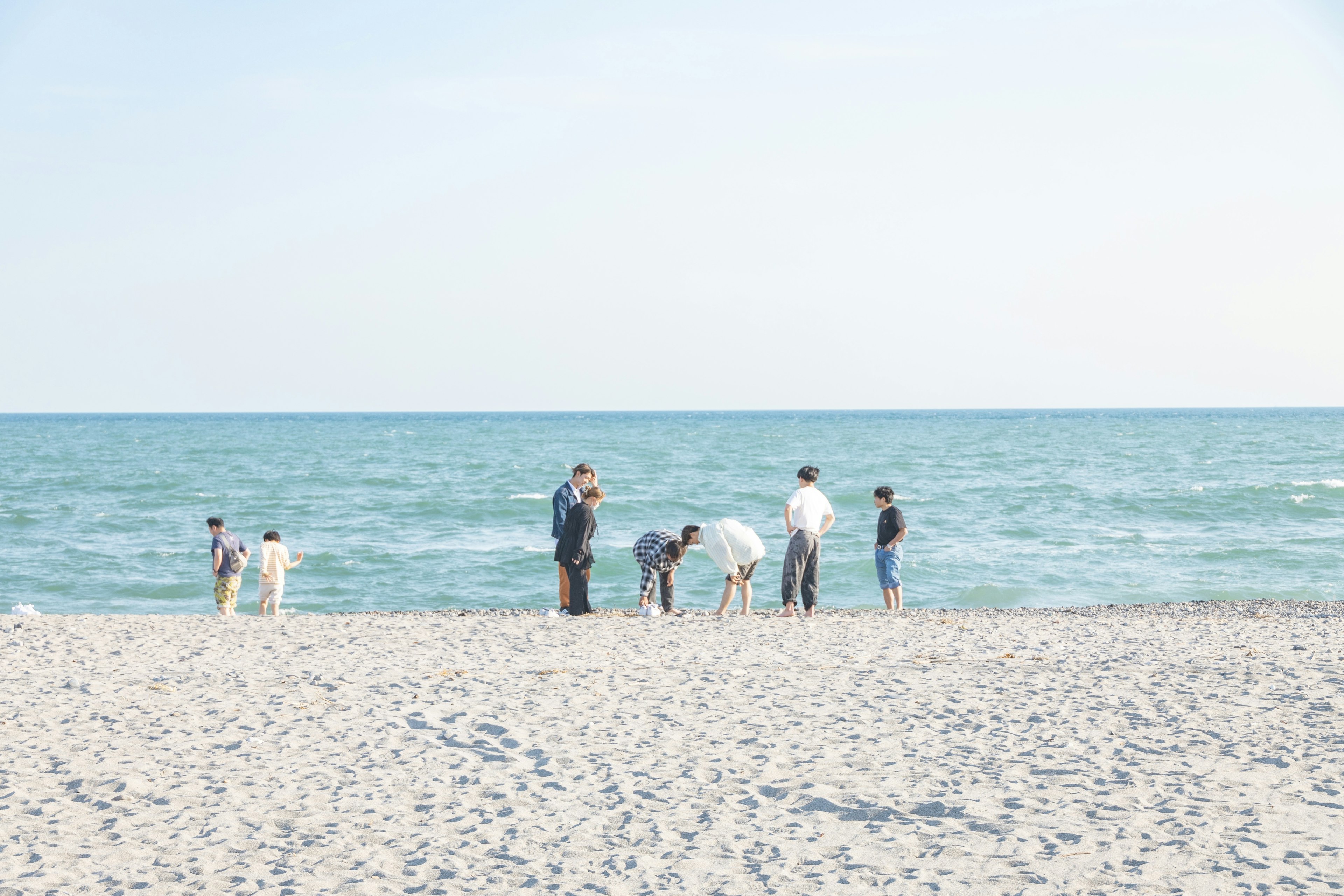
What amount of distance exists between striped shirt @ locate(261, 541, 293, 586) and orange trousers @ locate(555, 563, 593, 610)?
3553 mm

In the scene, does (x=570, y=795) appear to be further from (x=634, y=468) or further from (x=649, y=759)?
(x=634, y=468)

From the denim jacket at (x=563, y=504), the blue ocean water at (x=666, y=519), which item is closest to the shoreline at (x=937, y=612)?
the denim jacket at (x=563, y=504)

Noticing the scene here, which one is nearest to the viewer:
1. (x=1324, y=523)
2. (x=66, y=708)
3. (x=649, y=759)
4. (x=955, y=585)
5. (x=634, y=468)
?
(x=649, y=759)

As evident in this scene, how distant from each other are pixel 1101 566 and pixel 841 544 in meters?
5.17

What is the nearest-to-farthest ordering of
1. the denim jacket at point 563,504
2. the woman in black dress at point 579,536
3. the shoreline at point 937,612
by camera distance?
the woman in black dress at point 579,536 → the denim jacket at point 563,504 → the shoreline at point 937,612

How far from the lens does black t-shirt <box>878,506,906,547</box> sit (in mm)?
12180

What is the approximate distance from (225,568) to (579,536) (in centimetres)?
478

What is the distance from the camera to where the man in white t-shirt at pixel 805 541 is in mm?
11445

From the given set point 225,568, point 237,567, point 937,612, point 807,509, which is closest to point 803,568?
point 807,509

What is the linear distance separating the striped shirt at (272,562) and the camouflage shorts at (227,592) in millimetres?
320

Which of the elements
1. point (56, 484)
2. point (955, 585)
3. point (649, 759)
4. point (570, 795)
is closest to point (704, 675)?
point (649, 759)

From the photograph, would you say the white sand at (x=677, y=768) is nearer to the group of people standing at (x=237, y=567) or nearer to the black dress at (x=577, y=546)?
the black dress at (x=577, y=546)

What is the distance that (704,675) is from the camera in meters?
8.55

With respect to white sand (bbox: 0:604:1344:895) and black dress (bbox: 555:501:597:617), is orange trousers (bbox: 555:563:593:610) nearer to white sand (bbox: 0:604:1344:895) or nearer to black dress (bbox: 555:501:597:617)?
black dress (bbox: 555:501:597:617)
